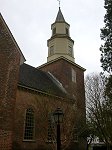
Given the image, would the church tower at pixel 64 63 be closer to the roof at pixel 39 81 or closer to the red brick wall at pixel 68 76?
the red brick wall at pixel 68 76

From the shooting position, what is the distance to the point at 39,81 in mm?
26062

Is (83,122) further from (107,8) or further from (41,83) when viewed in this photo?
(107,8)

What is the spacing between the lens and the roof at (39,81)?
22.8 meters

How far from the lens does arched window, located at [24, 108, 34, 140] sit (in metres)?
21.0

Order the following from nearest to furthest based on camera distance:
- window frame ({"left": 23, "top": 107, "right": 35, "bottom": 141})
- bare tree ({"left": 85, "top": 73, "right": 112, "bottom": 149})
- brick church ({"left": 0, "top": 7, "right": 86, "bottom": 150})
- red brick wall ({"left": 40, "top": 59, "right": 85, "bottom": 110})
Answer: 1. brick church ({"left": 0, "top": 7, "right": 86, "bottom": 150})
2. bare tree ({"left": 85, "top": 73, "right": 112, "bottom": 149})
3. window frame ({"left": 23, "top": 107, "right": 35, "bottom": 141})
4. red brick wall ({"left": 40, "top": 59, "right": 85, "bottom": 110})

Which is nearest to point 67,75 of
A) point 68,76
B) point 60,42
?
point 68,76

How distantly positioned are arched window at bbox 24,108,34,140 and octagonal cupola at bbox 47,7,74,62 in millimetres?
11240

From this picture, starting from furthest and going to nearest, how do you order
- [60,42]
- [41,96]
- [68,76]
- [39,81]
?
[60,42] → [68,76] → [39,81] → [41,96]

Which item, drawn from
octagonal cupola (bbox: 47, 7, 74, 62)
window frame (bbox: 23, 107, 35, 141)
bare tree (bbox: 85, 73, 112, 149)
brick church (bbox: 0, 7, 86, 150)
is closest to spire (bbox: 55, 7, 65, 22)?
brick church (bbox: 0, 7, 86, 150)

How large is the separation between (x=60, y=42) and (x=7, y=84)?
17319 millimetres

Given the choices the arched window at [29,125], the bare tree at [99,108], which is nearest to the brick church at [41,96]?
the arched window at [29,125]

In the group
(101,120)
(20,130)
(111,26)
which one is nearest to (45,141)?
(20,130)

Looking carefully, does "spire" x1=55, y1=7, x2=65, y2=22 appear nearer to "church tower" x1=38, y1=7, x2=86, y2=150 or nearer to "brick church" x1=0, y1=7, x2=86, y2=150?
"brick church" x1=0, y1=7, x2=86, y2=150

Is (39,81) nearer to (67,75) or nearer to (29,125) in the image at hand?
(67,75)
